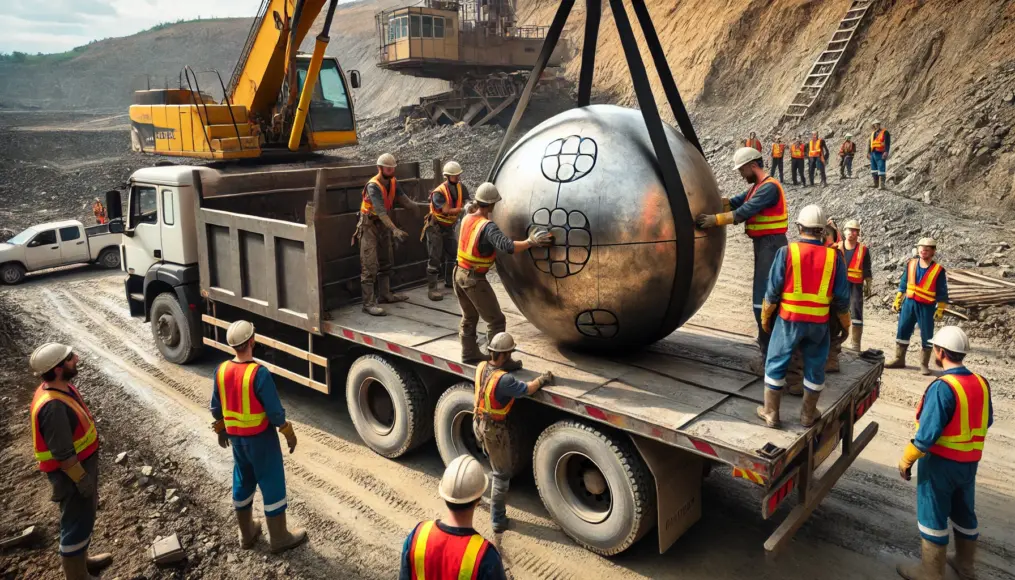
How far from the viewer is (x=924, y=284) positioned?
28.2 feet

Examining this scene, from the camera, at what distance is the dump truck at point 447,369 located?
4875 mm

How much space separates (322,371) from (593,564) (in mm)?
3897

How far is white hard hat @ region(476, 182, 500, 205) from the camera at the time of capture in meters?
5.55

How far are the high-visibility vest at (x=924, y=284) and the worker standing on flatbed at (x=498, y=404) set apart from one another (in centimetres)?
589

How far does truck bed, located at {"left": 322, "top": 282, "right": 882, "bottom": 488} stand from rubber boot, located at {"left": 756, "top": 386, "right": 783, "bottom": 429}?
2.1 inches

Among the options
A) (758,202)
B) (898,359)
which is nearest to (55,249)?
(758,202)

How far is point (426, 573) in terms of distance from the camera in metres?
3.03

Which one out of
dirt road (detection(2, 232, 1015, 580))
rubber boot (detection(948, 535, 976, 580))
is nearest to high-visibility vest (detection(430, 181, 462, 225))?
dirt road (detection(2, 232, 1015, 580))

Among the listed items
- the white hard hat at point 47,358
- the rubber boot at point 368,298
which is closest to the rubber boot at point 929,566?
the rubber boot at point 368,298

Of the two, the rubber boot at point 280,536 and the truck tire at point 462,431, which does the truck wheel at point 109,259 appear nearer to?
the truck tire at point 462,431

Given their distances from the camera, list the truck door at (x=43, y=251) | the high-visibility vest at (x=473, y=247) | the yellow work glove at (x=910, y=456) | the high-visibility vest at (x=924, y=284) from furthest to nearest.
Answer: the truck door at (x=43, y=251) → the high-visibility vest at (x=924, y=284) → the high-visibility vest at (x=473, y=247) → the yellow work glove at (x=910, y=456)

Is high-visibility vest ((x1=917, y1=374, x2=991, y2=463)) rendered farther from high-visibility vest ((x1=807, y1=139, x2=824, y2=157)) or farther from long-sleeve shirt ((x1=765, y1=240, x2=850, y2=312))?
high-visibility vest ((x1=807, y1=139, x2=824, y2=157))

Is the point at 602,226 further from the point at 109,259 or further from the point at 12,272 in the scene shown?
the point at 109,259

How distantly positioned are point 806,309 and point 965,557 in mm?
2222
